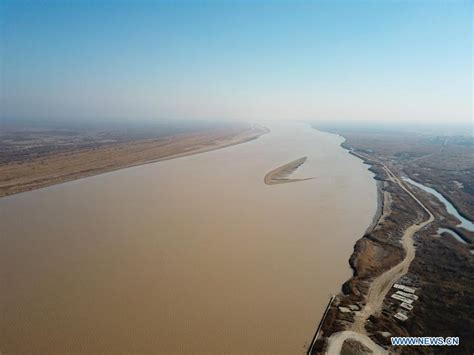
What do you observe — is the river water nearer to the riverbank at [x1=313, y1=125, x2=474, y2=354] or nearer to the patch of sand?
the riverbank at [x1=313, y1=125, x2=474, y2=354]

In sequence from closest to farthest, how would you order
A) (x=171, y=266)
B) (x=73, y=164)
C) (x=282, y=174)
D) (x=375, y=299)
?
(x=375, y=299)
(x=171, y=266)
(x=282, y=174)
(x=73, y=164)

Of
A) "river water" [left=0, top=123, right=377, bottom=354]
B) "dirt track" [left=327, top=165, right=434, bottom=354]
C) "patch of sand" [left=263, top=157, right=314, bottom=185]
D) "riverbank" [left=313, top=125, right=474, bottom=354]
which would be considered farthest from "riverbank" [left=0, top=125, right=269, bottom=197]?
"dirt track" [left=327, top=165, right=434, bottom=354]

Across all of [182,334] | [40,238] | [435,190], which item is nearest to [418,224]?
A: [435,190]

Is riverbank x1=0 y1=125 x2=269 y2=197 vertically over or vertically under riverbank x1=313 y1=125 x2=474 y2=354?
over

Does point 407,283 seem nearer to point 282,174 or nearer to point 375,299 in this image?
point 375,299

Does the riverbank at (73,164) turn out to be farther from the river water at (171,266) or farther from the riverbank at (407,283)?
the riverbank at (407,283)

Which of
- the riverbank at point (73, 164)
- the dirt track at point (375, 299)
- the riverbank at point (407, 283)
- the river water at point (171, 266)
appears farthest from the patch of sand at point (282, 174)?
the riverbank at point (73, 164)

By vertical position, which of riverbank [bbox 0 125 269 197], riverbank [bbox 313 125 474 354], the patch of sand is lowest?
riverbank [bbox 313 125 474 354]

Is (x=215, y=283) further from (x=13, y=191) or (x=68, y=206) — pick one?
(x=13, y=191)

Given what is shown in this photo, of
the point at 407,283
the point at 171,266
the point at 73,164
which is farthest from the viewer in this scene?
the point at 73,164

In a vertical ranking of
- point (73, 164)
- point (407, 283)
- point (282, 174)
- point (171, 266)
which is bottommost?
point (407, 283)

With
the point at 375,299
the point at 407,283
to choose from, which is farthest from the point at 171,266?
the point at 407,283
